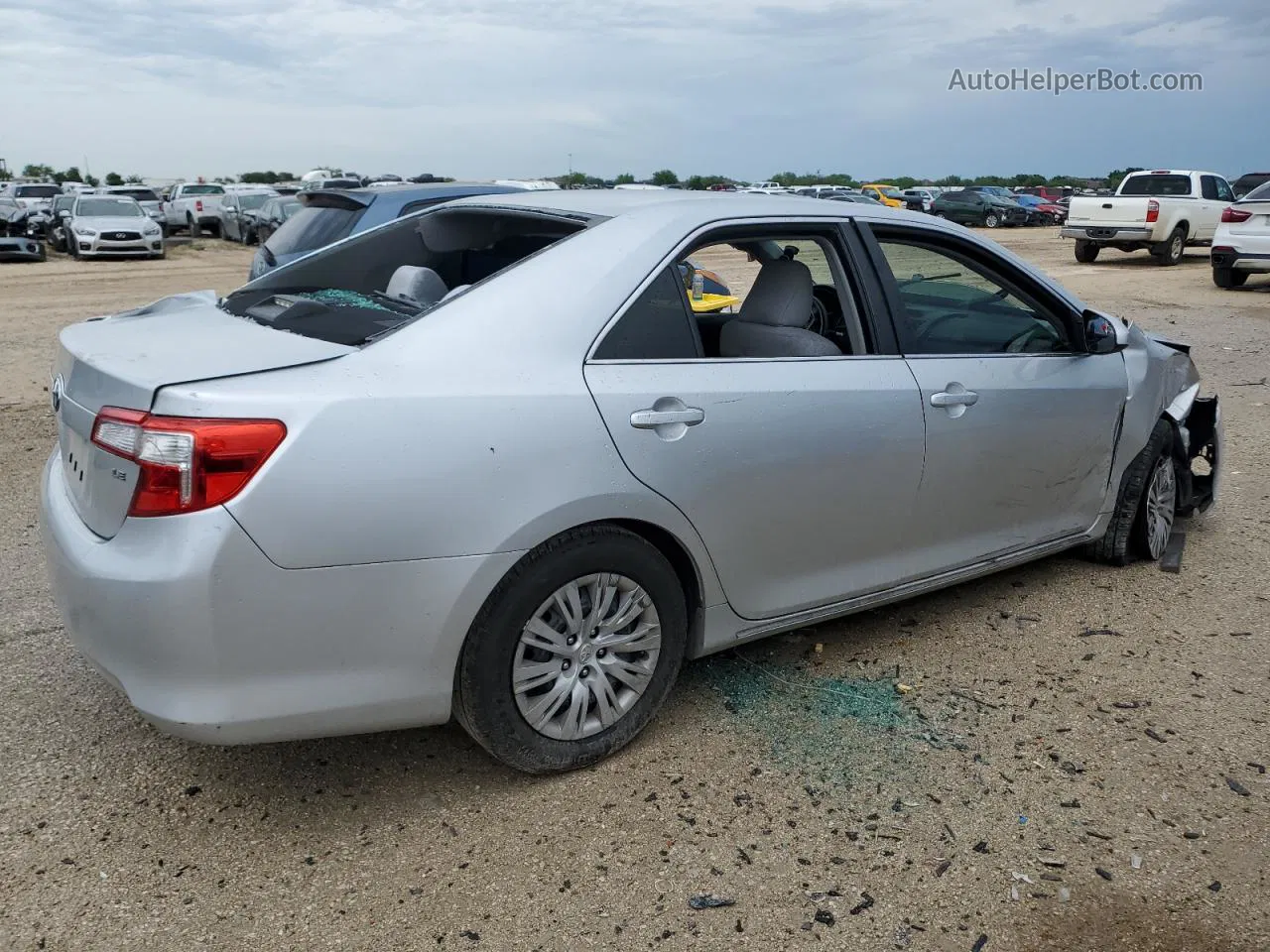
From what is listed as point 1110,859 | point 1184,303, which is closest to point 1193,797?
point 1110,859

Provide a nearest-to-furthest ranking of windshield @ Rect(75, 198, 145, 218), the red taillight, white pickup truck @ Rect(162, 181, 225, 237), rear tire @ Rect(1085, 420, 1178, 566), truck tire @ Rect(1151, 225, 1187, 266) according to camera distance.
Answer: the red taillight, rear tire @ Rect(1085, 420, 1178, 566), truck tire @ Rect(1151, 225, 1187, 266), windshield @ Rect(75, 198, 145, 218), white pickup truck @ Rect(162, 181, 225, 237)

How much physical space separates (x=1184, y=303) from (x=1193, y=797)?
14.9m

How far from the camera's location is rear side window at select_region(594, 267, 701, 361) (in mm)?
3129

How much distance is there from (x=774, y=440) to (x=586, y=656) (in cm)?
85

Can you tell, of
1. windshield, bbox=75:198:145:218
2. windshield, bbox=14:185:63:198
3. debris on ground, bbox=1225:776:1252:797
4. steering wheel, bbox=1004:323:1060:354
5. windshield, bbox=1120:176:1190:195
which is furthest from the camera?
windshield, bbox=14:185:63:198

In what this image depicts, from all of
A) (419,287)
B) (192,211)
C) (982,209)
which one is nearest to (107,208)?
(192,211)

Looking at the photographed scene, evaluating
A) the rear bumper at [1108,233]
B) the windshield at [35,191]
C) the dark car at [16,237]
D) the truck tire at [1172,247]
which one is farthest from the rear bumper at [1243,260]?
the windshield at [35,191]

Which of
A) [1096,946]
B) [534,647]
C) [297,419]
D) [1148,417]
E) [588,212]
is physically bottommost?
[1096,946]

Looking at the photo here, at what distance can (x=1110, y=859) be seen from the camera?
9.54ft

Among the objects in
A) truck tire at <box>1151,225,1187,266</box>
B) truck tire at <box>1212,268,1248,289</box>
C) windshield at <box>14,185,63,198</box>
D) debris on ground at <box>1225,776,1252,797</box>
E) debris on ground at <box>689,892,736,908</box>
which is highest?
truck tire at <box>1151,225,1187,266</box>

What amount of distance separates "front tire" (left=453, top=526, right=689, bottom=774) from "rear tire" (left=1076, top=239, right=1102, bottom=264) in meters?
23.0

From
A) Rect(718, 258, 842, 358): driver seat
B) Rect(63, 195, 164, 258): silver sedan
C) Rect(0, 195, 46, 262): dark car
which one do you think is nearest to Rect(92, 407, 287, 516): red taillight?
Rect(718, 258, 842, 358): driver seat

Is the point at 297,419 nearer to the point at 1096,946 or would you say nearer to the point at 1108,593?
the point at 1096,946

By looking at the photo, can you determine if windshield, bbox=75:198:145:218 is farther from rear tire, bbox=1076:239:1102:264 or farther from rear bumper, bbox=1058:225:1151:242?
rear tire, bbox=1076:239:1102:264
